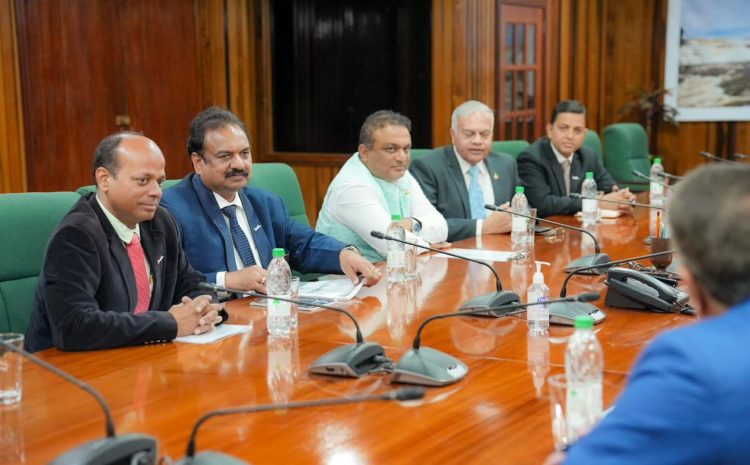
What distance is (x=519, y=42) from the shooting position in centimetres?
646

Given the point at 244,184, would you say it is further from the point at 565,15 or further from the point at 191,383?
the point at 565,15

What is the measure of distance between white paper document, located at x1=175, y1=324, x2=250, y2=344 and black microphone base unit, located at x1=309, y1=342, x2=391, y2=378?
360mm

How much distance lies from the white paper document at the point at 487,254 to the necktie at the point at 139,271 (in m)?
1.25

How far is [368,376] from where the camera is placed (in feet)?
5.91

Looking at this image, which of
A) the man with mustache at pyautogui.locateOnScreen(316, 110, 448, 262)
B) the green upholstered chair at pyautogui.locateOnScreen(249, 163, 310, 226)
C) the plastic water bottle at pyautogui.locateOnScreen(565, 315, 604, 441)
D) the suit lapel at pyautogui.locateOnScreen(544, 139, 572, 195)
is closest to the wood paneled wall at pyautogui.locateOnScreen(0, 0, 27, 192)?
the green upholstered chair at pyautogui.locateOnScreen(249, 163, 310, 226)

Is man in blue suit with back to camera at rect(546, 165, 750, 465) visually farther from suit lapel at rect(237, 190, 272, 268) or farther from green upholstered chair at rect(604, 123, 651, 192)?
→ green upholstered chair at rect(604, 123, 651, 192)

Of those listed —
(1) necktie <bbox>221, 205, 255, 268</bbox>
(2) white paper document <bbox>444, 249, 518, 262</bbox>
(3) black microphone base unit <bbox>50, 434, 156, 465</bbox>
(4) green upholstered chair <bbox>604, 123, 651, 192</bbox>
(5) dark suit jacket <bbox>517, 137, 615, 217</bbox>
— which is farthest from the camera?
(4) green upholstered chair <bbox>604, 123, 651, 192</bbox>

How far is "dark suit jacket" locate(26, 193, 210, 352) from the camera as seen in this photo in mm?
2014

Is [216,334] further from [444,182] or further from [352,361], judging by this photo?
[444,182]

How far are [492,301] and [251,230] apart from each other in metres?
1.04

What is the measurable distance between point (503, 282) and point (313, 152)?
→ 14.2ft

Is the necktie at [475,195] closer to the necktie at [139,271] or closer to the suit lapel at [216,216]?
the suit lapel at [216,216]

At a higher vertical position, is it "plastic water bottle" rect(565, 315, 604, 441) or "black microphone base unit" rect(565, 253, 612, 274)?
"plastic water bottle" rect(565, 315, 604, 441)

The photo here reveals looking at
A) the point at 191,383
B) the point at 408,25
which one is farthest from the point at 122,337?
the point at 408,25
